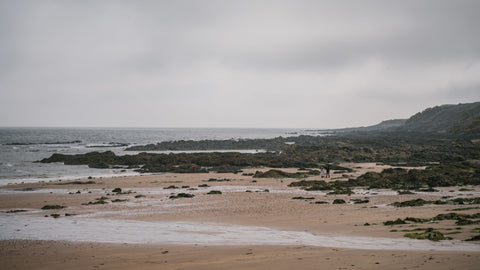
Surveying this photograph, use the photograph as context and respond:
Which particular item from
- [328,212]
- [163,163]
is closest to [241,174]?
[163,163]

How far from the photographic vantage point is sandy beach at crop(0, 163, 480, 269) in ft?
27.7

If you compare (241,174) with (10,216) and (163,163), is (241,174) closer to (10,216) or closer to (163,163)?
(163,163)

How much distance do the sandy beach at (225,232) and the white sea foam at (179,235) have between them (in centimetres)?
3

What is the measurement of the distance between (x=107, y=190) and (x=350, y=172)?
20.1 metres

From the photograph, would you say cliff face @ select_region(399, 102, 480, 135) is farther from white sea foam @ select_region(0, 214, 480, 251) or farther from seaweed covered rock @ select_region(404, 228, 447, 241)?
white sea foam @ select_region(0, 214, 480, 251)

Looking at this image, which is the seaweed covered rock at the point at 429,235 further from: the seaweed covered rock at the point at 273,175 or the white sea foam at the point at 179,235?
the seaweed covered rock at the point at 273,175

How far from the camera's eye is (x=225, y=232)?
12414 mm

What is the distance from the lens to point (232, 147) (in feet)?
256

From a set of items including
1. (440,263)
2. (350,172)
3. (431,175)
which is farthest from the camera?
(350,172)

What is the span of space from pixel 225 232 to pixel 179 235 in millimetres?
1433

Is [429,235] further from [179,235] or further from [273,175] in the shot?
[273,175]

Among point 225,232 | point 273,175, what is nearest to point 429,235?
point 225,232

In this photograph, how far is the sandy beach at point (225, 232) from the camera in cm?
843

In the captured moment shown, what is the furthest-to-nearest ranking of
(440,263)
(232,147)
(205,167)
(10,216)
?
(232,147), (205,167), (10,216), (440,263)
